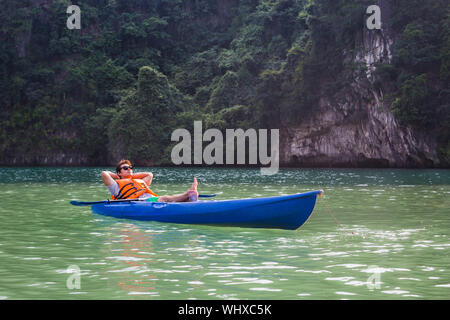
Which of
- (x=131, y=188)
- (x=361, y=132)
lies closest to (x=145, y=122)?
(x=361, y=132)

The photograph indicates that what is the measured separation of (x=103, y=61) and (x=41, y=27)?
251 inches

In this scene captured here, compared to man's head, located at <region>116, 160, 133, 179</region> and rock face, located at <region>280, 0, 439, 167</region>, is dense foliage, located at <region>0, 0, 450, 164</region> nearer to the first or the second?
rock face, located at <region>280, 0, 439, 167</region>

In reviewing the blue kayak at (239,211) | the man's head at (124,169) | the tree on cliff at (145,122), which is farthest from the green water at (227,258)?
the tree on cliff at (145,122)

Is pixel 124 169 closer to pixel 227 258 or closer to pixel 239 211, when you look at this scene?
pixel 239 211

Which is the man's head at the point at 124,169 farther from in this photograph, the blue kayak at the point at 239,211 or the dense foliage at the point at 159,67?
the dense foliage at the point at 159,67

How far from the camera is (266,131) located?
48.9 metres

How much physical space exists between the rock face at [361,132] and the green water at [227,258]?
1097 inches

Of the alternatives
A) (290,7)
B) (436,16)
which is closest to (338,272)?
(436,16)

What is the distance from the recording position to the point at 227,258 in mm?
7609

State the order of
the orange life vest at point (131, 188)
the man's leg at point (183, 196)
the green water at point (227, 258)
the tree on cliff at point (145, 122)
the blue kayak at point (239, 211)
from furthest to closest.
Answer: the tree on cliff at point (145, 122) < the orange life vest at point (131, 188) < the man's leg at point (183, 196) < the blue kayak at point (239, 211) < the green water at point (227, 258)

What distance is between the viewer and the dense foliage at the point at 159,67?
4597cm

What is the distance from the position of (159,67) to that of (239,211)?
2114 inches

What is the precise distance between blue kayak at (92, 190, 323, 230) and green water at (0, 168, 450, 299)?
0.16 metres

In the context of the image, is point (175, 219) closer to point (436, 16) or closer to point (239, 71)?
point (436, 16)
